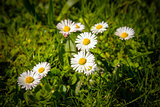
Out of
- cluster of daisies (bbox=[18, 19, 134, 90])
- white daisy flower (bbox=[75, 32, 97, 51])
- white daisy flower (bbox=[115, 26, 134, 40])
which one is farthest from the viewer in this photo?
white daisy flower (bbox=[115, 26, 134, 40])

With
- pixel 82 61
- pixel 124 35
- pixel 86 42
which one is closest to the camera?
pixel 82 61

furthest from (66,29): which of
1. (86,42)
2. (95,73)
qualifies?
(95,73)

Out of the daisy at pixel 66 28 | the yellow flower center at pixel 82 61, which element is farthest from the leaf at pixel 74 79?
the daisy at pixel 66 28

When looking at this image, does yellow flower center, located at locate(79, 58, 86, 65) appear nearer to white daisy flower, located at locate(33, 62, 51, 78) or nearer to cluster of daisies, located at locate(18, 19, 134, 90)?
cluster of daisies, located at locate(18, 19, 134, 90)

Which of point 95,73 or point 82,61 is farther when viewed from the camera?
point 95,73

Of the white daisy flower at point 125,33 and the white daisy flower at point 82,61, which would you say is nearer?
the white daisy flower at point 82,61

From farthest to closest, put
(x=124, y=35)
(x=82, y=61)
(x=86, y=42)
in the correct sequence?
(x=124, y=35) < (x=86, y=42) < (x=82, y=61)

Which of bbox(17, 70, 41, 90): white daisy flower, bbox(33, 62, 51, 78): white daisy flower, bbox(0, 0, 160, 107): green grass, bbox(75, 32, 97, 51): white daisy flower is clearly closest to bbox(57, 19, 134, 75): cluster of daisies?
bbox(75, 32, 97, 51): white daisy flower

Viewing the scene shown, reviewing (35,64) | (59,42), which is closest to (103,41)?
(59,42)

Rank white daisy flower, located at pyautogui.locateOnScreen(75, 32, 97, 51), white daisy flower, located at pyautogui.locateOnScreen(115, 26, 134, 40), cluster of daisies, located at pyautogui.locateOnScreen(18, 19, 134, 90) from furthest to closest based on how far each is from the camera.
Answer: white daisy flower, located at pyautogui.locateOnScreen(115, 26, 134, 40) → white daisy flower, located at pyautogui.locateOnScreen(75, 32, 97, 51) → cluster of daisies, located at pyautogui.locateOnScreen(18, 19, 134, 90)

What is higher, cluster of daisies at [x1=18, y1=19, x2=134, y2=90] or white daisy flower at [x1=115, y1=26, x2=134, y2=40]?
white daisy flower at [x1=115, y1=26, x2=134, y2=40]

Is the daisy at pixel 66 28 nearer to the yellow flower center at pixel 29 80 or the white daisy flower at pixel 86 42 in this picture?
the white daisy flower at pixel 86 42

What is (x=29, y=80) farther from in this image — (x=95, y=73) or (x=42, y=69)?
(x=95, y=73)
